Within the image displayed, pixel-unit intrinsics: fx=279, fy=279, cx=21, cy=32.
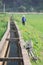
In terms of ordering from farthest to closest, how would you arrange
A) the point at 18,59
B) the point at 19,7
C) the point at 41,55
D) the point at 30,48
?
the point at 19,7, the point at 41,55, the point at 30,48, the point at 18,59

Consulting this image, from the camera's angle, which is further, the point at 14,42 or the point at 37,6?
the point at 37,6

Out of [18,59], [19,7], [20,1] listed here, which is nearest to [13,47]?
[18,59]

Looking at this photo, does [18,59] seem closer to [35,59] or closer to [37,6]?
[35,59]

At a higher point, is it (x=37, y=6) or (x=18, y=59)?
(x=37, y=6)

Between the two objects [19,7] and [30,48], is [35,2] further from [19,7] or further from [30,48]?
[30,48]

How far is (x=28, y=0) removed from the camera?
277 feet

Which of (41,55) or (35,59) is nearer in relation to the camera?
(35,59)

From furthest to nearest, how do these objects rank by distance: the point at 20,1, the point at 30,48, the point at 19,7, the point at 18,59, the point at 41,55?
the point at 20,1 < the point at 19,7 < the point at 41,55 < the point at 30,48 < the point at 18,59

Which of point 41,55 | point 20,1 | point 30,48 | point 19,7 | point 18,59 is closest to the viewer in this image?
point 18,59

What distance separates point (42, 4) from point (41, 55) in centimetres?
7320

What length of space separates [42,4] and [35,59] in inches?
2934

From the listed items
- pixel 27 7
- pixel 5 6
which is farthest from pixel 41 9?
pixel 5 6

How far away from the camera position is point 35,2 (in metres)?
84.4

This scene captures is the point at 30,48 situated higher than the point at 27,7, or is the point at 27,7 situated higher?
the point at 27,7
